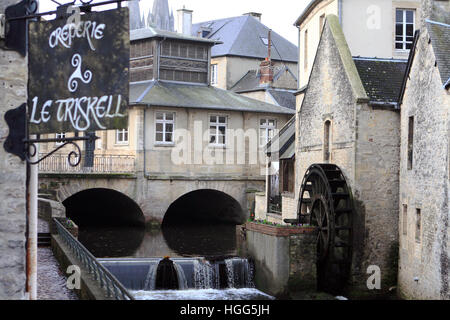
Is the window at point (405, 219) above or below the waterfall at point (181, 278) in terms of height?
above

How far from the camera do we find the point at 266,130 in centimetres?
3638

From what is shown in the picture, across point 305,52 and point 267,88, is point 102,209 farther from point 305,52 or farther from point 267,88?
point 267,88

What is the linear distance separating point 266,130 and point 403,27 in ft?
43.3

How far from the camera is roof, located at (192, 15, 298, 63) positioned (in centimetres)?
5241

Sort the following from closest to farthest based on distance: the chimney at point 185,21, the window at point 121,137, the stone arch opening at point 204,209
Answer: the window at point 121,137
the stone arch opening at point 204,209
the chimney at point 185,21

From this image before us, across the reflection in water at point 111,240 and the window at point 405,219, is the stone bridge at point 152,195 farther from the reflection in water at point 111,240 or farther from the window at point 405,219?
the window at point 405,219

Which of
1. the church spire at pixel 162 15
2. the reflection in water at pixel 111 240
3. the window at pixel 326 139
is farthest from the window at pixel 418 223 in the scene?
the church spire at pixel 162 15

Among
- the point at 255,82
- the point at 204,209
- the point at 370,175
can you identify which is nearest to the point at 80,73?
the point at 370,175

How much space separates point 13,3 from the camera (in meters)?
7.66

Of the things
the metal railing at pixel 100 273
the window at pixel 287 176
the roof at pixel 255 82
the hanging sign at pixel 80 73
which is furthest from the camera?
the roof at pixel 255 82

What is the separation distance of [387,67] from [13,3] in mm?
15917

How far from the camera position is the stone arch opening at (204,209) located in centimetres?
3575

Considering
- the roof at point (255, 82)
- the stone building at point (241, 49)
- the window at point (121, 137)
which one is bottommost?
the window at point (121, 137)

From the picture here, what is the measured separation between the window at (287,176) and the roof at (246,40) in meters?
25.3
